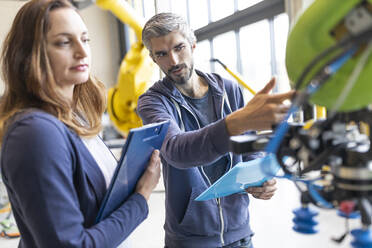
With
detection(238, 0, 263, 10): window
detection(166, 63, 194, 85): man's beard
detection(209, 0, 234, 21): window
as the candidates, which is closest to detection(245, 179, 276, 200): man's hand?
detection(166, 63, 194, 85): man's beard

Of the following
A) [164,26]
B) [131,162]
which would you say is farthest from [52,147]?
[164,26]

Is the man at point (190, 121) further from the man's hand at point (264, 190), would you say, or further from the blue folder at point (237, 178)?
the blue folder at point (237, 178)

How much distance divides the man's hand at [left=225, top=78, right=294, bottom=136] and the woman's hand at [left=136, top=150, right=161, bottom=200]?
31 cm

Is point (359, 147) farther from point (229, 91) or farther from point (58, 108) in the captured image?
point (229, 91)

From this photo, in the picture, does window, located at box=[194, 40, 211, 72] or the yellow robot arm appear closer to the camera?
the yellow robot arm

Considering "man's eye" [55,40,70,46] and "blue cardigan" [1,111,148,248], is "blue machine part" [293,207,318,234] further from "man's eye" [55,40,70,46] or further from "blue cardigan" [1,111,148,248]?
"man's eye" [55,40,70,46]

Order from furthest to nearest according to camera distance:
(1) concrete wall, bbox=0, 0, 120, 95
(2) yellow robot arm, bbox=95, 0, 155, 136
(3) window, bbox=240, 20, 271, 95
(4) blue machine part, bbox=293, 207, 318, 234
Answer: (1) concrete wall, bbox=0, 0, 120, 95, (3) window, bbox=240, 20, 271, 95, (2) yellow robot arm, bbox=95, 0, 155, 136, (4) blue machine part, bbox=293, 207, 318, 234

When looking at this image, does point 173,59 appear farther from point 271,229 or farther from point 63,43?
point 271,229

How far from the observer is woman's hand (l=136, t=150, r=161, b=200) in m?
0.94

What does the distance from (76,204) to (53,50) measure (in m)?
0.38

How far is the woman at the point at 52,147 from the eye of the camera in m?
0.71

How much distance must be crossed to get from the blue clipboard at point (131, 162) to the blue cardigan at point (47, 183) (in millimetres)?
Result: 60

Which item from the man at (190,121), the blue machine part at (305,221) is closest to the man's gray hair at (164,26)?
the man at (190,121)

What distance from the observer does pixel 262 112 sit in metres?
0.67
